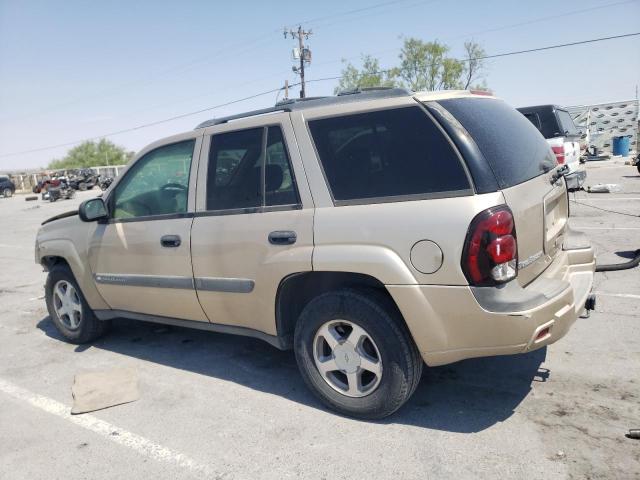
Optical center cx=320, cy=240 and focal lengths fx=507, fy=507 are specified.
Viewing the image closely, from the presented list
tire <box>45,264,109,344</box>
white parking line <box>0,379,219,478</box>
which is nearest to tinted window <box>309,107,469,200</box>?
white parking line <box>0,379,219,478</box>

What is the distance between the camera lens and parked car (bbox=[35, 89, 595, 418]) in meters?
2.68

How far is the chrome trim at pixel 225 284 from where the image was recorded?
11.4ft

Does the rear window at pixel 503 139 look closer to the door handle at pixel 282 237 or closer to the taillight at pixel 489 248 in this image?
the taillight at pixel 489 248

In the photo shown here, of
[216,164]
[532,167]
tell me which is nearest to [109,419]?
[216,164]

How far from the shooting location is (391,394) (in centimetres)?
297

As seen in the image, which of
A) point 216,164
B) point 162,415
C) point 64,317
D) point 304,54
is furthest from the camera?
point 304,54

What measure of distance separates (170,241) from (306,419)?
1669 mm

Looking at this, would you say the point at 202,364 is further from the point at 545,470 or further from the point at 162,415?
the point at 545,470

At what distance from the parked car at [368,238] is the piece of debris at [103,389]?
1.97 ft

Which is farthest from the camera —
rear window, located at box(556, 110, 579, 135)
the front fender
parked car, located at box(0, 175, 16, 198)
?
parked car, located at box(0, 175, 16, 198)

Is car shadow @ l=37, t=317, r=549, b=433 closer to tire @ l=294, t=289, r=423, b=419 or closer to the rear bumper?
tire @ l=294, t=289, r=423, b=419

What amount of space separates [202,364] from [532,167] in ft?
9.72

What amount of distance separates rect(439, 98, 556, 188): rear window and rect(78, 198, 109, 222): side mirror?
9.71 feet

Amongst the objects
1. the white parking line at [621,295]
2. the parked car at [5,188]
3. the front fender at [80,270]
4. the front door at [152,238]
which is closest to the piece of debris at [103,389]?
the front door at [152,238]
